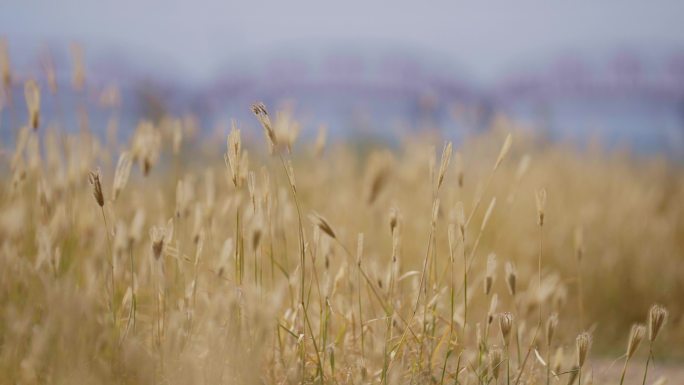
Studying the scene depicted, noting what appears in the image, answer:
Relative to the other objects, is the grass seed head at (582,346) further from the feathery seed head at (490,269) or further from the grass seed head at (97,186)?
the grass seed head at (97,186)

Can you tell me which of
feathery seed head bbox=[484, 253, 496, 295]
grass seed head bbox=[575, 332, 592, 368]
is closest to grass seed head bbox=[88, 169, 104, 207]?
feathery seed head bbox=[484, 253, 496, 295]

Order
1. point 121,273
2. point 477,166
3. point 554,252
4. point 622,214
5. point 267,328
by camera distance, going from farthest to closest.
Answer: point 477,166 < point 622,214 < point 554,252 < point 121,273 < point 267,328

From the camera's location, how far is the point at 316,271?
1484mm

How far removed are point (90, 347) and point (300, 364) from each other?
0.41 metres

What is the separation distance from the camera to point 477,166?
189 inches

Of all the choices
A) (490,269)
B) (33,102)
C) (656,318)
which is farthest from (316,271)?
(33,102)

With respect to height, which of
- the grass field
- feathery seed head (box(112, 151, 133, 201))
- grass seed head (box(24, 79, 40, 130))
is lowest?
the grass field

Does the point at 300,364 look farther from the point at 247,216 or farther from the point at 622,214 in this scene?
the point at 622,214

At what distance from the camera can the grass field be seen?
1250mm

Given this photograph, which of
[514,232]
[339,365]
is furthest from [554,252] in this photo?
[339,365]

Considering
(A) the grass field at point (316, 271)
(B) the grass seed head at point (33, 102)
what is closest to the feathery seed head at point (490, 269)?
(A) the grass field at point (316, 271)

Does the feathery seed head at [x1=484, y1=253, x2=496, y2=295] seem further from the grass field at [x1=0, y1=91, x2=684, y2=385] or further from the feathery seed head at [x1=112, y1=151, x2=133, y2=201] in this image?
the feathery seed head at [x1=112, y1=151, x2=133, y2=201]

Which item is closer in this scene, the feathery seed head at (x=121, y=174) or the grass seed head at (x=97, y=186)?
the grass seed head at (x=97, y=186)

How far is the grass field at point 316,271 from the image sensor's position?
1250 mm
